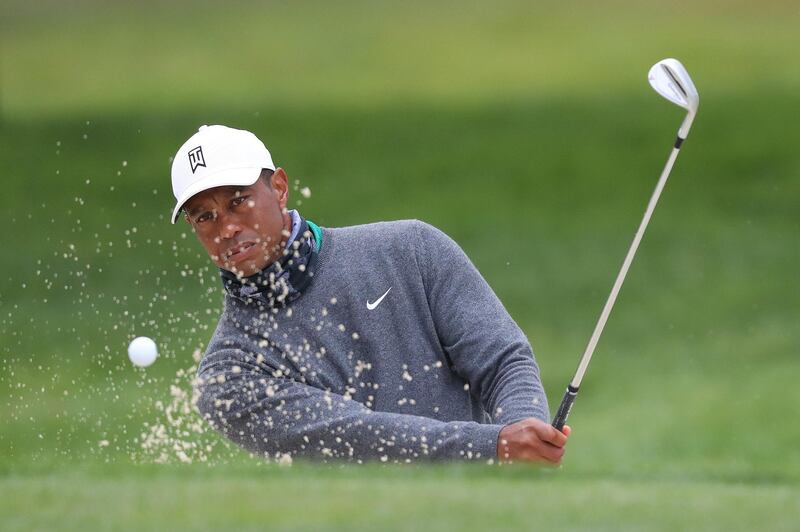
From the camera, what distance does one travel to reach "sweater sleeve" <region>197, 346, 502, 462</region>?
15.3ft

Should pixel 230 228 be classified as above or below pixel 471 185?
below

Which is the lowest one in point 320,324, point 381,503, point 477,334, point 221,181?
point 381,503

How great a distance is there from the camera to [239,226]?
16.0 ft

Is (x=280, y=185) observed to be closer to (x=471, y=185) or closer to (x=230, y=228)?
(x=230, y=228)

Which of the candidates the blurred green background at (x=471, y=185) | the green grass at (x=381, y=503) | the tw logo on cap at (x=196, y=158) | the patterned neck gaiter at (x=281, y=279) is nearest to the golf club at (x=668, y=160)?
the green grass at (x=381, y=503)

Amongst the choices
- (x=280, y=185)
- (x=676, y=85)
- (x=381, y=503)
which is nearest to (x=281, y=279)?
(x=280, y=185)

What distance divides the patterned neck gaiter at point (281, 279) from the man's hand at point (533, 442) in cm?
76

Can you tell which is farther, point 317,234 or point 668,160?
point 317,234

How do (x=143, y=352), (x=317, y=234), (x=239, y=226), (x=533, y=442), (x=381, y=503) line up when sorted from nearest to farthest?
(x=381, y=503) → (x=533, y=442) → (x=239, y=226) → (x=317, y=234) → (x=143, y=352)

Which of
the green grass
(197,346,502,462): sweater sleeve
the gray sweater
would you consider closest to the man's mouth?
the gray sweater

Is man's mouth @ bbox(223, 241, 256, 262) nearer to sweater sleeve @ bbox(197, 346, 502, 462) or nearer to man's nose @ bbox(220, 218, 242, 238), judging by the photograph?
man's nose @ bbox(220, 218, 242, 238)

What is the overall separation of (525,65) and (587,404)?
330 inches

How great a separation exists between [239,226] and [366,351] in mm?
492

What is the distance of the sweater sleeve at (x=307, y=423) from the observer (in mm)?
4660
